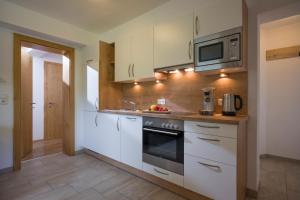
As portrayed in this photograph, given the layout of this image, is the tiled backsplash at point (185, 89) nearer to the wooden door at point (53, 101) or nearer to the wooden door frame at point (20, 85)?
the wooden door frame at point (20, 85)

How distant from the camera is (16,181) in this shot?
2.29 metres

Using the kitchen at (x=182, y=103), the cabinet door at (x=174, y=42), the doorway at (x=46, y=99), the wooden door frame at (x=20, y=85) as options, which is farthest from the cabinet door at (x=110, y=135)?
the doorway at (x=46, y=99)

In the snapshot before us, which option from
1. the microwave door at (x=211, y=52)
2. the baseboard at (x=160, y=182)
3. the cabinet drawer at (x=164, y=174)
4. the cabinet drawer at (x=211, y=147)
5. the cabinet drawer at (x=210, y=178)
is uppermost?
the microwave door at (x=211, y=52)

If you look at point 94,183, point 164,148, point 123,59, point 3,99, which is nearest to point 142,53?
point 123,59

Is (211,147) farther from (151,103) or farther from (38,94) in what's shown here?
(38,94)

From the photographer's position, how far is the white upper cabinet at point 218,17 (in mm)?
1696

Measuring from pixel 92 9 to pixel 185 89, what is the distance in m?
1.97

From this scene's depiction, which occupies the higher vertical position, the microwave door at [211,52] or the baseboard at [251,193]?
the microwave door at [211,52]

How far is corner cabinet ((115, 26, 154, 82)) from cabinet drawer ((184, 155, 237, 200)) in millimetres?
1394

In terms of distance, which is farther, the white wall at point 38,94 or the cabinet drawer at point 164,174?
the white wall at point 38,94

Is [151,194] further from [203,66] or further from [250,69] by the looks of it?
[250,69]

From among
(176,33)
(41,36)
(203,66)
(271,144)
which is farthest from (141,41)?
(271,144)

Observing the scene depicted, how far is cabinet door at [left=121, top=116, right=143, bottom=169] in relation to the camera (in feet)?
7.59

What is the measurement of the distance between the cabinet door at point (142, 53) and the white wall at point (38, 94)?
3108mm
